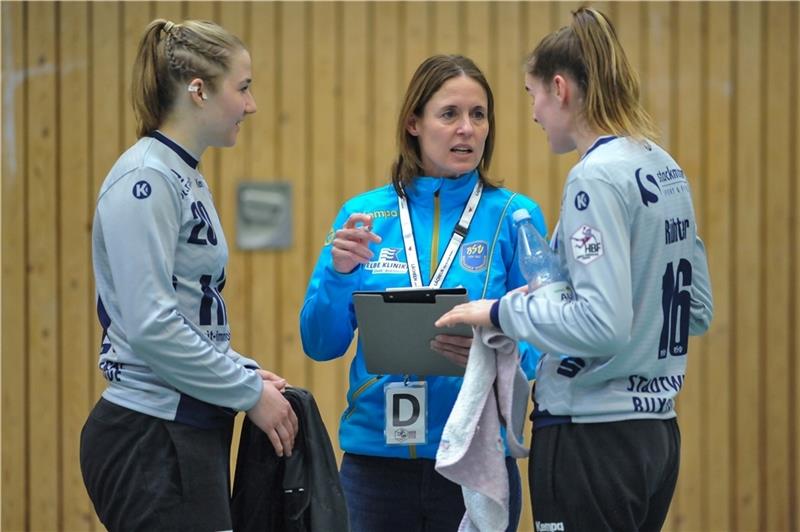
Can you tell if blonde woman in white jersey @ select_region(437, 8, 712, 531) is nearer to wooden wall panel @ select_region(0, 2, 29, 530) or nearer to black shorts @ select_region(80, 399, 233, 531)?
black shorts @ select_region(80, 399, 233, 531)

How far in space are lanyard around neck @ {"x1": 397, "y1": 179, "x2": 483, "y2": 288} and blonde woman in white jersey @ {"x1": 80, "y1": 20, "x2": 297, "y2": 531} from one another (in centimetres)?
60

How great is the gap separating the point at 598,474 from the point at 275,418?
0.81 meters

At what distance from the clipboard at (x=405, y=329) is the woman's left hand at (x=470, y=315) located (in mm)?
85

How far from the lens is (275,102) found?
215 inches

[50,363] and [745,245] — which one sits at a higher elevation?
[745,245]

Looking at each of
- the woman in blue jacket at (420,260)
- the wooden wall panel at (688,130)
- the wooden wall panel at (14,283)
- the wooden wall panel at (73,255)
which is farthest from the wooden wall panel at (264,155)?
the woman in blue jacket at (420,260)

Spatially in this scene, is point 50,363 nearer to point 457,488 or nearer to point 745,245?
point 457,488

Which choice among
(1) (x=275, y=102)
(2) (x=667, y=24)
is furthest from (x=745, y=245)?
(1) (x=275, y=102)

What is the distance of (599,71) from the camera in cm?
250

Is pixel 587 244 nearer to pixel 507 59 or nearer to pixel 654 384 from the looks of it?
A: pixel 654 384

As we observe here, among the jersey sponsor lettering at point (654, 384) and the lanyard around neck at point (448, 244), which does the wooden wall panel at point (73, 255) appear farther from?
the jersey sponsor lettering at point (654, 384)

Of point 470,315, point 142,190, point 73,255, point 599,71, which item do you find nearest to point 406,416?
point 470,315

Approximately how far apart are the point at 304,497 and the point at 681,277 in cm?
110

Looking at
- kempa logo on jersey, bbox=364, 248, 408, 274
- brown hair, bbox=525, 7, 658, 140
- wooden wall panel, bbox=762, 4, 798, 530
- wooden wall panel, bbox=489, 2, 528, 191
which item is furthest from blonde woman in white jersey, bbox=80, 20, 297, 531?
wooden wall panel, bbox=762, 4, 798, 530
